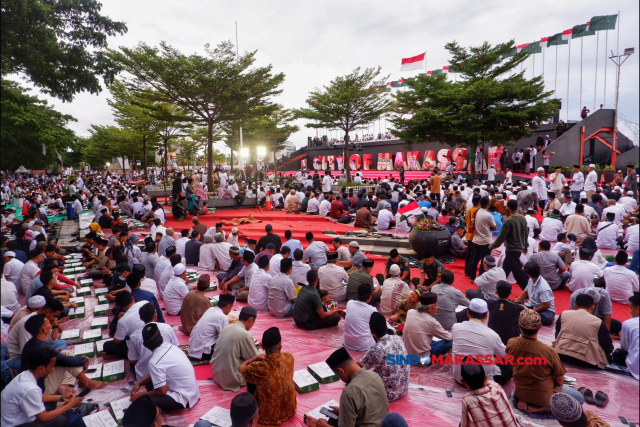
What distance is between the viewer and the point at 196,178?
1791cm

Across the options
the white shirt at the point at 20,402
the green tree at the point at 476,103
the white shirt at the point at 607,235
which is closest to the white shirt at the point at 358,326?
the white shirt at the point at 20,402

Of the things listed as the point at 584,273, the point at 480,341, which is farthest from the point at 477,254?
the point at 480,341

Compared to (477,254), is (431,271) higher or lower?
lower

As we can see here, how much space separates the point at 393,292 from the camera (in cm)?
577

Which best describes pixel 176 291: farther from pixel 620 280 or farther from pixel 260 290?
pixel 620 280

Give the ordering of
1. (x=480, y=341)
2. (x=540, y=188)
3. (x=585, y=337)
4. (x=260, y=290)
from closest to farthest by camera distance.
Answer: (x=480, y=341), (x=585, y=337), (x=260, y=290), (x=540, y=188)

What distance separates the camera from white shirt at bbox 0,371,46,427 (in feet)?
10.1

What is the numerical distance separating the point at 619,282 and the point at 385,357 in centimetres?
447

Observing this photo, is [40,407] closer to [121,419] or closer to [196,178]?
[121,419]

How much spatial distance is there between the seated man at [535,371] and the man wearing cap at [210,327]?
10.4 feet

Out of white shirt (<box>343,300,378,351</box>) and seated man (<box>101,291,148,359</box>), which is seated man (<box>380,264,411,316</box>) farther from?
seated man (<box>101,291,148,359</box>)

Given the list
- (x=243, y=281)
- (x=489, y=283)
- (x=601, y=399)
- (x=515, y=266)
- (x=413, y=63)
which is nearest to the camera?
(x=601, y=399)

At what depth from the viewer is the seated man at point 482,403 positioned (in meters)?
2.76

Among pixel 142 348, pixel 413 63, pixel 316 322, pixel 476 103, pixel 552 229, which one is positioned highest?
pixel 413 63
